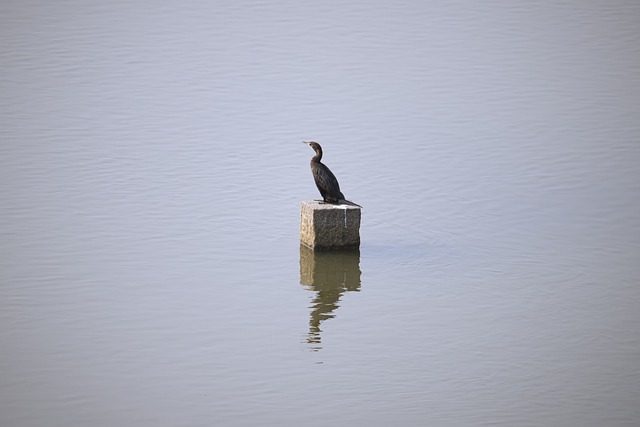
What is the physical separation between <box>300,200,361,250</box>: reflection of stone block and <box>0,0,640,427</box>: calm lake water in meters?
0.28

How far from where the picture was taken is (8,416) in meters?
8.79

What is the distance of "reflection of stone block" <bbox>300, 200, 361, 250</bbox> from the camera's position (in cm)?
1305

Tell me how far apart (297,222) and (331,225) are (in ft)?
6.88

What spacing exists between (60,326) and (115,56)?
16289 millimetres

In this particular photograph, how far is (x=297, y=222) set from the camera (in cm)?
1522

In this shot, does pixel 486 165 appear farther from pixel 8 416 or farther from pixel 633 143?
pixel 8 416

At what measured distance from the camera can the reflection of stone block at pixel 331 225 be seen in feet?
42.8

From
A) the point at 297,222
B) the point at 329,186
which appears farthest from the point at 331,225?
the point at 297,222

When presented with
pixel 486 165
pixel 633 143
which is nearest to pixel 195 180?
pixel 486 165

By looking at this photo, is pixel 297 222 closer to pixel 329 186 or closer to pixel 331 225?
pixel 329 186

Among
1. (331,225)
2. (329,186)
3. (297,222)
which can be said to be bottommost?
(331,225)

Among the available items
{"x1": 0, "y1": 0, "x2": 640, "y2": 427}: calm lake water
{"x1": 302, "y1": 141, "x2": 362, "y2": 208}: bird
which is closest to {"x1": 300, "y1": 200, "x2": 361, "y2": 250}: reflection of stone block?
{"x1": 302, "y1": 141, "x2": 362, "y2": 208}: bird

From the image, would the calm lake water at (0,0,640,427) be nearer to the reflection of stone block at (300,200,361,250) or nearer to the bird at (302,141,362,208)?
the reflection of stone block at (300,200,361,250)

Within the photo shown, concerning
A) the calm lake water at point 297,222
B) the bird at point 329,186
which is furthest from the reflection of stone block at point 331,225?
the calm lake water at point 297,222
